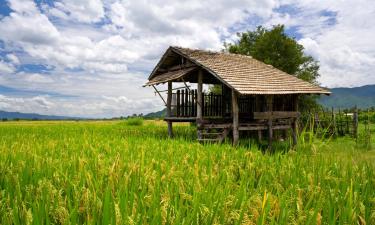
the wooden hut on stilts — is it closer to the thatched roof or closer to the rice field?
the thatched roof

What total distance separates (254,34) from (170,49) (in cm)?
2146

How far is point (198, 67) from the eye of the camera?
1443 cm

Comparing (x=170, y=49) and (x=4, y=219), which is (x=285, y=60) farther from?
(x=4, y=219)

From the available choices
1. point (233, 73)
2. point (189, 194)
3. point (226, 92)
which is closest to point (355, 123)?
point (226, 92)

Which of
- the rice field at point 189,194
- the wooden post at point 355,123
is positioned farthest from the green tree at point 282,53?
the rice field at point 189,194

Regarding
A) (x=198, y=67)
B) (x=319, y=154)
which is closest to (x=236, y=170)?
(x=319, y=154)

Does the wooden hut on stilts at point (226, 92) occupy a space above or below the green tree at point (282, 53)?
below

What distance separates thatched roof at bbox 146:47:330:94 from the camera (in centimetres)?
1318

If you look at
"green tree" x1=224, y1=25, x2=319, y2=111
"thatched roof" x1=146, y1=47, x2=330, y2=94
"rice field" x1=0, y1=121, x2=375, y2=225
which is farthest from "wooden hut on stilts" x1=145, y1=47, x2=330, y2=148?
"green tree" x1=224, y1=25, x2=319, y2=111

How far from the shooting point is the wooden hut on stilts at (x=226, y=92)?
13.5 metres

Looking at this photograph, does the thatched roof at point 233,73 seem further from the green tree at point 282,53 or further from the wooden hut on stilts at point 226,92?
the green tree at point 282,53

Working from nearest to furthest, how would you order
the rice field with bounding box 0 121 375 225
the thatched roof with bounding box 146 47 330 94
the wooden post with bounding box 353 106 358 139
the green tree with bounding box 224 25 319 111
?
1. the rice field with bounding box 0 121 375 225
2. the thatched roof with bounding box 146 47 330 94
3. the wooden post with bounding box 353 106 358 139
4. the green tree with bounding box 224 25 319 111

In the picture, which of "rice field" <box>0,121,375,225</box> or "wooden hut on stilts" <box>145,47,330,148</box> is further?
"wooden hut on stilts" <box>145,47,330,148</box>

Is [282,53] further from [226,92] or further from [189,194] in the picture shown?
[189,194]
